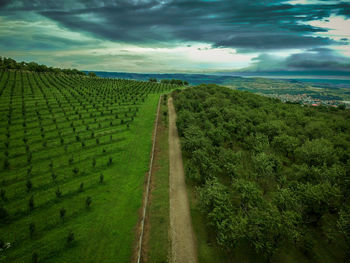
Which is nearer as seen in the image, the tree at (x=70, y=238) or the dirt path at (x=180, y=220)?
the tree at (x=70, y=238)

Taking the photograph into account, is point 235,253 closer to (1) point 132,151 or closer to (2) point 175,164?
(2) point 175,164

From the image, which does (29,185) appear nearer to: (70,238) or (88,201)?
(88,201)

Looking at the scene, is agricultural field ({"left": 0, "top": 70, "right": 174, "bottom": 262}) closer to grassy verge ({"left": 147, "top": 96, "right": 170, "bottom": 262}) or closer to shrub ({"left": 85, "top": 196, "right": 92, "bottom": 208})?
shrub ({"left": 85, "top": 196, "right": 92, "bottom": 208})

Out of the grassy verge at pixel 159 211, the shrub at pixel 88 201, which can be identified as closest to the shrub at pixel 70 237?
→ the shrub at pixel 88 201

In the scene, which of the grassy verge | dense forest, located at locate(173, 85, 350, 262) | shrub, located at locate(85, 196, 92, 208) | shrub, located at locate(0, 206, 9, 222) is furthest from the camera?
shrub, located at locate(85, 196, 92, 208)

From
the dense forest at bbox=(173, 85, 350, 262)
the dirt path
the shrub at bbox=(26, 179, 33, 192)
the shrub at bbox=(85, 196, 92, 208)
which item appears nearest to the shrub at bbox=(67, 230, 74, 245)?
the shrub at bbox=(85, 196, 92, 208)

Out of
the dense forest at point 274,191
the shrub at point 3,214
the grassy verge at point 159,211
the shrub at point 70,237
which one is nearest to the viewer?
the dense forest at point 274,191

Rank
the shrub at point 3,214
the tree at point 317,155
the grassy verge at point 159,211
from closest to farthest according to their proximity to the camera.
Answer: the grassy verge at point 159,211 < the shrub at point 3,214 < the tree at point 317,155

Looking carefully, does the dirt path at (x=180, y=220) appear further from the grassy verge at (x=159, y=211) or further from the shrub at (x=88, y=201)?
the shrub at (x=88, y=201)
